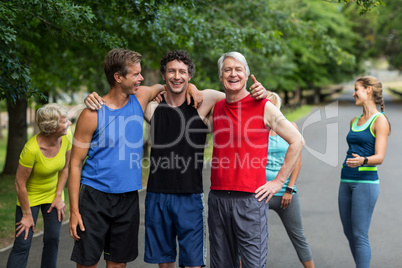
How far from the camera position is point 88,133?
11.3ft

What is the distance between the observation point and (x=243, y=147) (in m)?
3.37

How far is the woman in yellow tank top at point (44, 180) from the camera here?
155 inches

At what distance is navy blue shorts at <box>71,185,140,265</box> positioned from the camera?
138 inches

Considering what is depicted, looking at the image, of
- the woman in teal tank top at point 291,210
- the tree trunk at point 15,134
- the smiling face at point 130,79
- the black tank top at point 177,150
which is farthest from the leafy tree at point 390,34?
the smiling face at point 130,79

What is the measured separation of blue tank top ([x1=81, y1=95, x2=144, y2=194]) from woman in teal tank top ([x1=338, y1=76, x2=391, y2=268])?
6.77ft

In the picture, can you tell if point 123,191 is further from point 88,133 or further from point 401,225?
point 401,225

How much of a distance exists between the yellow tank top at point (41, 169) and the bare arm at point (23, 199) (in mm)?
60

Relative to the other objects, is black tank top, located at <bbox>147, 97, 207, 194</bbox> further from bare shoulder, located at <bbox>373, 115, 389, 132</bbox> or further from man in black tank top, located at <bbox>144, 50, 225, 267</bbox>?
bare shoulder, located at <bbox>373, 115, 389, 132</bbox>

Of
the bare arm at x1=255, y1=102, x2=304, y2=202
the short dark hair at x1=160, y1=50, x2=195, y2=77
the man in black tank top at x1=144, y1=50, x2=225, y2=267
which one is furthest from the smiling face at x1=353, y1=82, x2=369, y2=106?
the short dark hair at x1=160, y1=50, x2=195, y2=77

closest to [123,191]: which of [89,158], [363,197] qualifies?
[89,158]

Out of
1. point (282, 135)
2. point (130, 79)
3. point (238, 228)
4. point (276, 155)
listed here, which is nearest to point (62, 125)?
point (130, 79)

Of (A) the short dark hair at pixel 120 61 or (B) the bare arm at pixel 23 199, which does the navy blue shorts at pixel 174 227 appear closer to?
(A) the short dark hair at pixel 120 61

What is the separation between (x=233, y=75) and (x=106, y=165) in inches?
43.5

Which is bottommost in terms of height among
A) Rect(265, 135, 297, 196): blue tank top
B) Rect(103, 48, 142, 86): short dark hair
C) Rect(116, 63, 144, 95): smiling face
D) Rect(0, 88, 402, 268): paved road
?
Rect(0, 88, 402, 268): paved road
